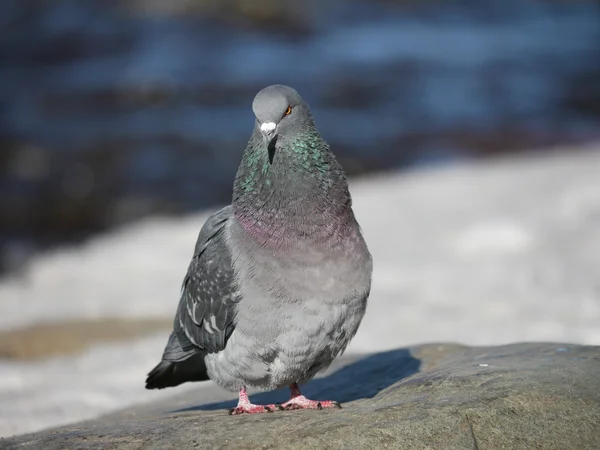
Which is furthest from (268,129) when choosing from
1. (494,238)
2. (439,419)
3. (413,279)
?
(494,238)

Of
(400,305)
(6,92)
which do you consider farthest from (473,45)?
(400,305)

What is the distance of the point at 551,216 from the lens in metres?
9.64

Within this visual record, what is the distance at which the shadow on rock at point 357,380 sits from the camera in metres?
5.19

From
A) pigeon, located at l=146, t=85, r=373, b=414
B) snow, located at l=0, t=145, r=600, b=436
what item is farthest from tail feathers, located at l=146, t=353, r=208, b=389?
snow, located at l=0, t=145, r=600, b=436

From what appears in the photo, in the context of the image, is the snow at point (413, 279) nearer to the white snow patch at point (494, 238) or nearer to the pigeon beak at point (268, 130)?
the white snow patch at point (494, 238)

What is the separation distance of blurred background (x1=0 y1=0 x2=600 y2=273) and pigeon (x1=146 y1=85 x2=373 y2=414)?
8088mm

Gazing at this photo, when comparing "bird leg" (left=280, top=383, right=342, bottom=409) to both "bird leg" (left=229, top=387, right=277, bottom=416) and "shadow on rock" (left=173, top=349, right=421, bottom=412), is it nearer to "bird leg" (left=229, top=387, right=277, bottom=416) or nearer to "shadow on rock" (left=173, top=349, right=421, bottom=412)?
"bird leg" (left=229, top=387, right=277, bottom=416)

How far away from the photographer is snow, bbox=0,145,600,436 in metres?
7.12

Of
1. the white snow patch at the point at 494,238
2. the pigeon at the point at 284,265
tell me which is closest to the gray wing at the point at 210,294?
the pigeon at the point at 284,265

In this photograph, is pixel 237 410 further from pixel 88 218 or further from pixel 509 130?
pixel 509 130

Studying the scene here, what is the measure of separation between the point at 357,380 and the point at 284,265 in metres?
1.31

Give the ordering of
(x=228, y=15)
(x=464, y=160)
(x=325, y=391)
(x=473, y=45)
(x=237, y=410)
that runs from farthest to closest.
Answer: (x=228, y=15), (x=473, y=45), (x=464, y=160), (x=325, y=391), (x=237, y=410)

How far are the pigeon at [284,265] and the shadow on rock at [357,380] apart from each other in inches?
22.0

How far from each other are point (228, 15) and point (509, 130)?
37.3 ft
